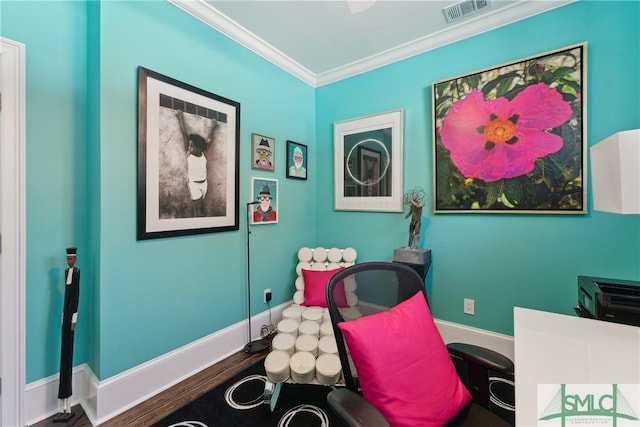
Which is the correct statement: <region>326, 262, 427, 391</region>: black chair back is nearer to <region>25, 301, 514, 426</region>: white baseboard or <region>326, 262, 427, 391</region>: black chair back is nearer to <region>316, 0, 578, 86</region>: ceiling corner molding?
<region>25, 301, 514, 426</region>: white baseboard

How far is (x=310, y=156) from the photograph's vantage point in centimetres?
313

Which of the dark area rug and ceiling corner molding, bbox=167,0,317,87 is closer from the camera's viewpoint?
the dark area rug

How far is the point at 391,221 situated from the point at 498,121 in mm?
1199

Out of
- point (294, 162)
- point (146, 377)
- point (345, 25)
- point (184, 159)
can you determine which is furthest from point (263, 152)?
point (146, 377)

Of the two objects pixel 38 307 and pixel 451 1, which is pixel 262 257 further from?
pixel 451 1

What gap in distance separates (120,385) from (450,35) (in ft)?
11.6

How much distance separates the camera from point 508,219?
2082 mm

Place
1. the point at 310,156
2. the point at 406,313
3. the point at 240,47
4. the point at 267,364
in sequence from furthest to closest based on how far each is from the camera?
the point at 310,156 → the point at 240,47 → the point at 267,364 → the point at 406,313

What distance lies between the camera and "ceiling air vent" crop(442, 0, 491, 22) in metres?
1.96

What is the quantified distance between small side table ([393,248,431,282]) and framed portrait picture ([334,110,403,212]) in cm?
48

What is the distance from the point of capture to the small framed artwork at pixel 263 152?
245 cm

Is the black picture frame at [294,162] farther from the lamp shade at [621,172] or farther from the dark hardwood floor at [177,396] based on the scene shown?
the lamp shade at [621,172]

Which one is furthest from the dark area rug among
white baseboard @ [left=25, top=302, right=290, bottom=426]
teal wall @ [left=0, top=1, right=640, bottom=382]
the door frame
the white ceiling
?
the white ceiling

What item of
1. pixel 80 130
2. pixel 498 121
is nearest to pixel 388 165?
→ pixel 498 121
